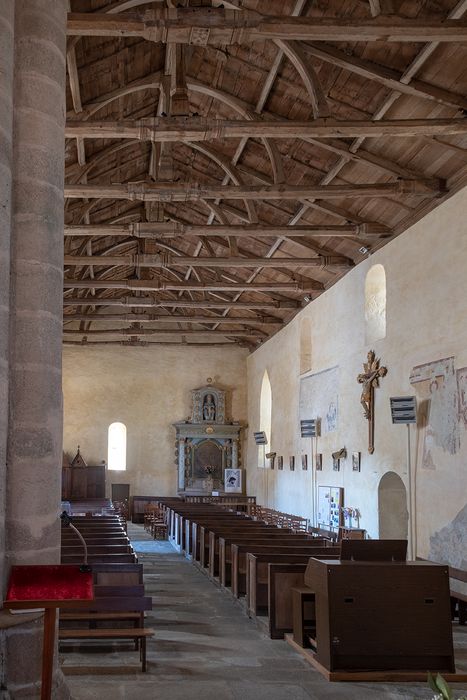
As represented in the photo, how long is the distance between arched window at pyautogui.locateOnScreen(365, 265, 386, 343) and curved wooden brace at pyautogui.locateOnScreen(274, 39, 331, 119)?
5.74m

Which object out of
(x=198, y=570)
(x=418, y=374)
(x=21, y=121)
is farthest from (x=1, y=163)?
(x=198, y=570)

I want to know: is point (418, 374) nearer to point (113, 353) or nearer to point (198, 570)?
point (198, 570)

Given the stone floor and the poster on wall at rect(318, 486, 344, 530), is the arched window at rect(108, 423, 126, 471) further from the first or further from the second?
the stone floor

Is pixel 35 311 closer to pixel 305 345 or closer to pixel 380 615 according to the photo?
pixel 380 615

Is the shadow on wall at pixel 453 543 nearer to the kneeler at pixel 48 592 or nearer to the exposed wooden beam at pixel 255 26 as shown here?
the exposed wooden beam at pixel 255 26

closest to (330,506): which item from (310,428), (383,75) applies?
(310,428)

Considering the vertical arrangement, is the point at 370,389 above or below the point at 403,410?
above

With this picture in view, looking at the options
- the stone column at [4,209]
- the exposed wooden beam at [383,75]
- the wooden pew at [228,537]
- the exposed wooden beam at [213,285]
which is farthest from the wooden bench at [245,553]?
the exposed wooden beam at [213,285]

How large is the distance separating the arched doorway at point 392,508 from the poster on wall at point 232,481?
522 inches

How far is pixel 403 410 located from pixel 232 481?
605 inches

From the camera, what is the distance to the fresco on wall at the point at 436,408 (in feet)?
40.8

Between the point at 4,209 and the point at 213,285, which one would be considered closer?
the point at 4,209

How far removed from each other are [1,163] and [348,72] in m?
7.89

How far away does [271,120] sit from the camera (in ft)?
39.7
